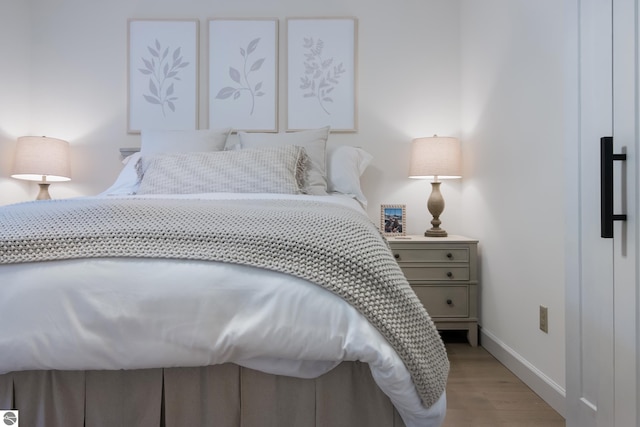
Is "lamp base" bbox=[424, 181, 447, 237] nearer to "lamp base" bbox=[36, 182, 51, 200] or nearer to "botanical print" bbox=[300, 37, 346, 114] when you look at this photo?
"botanical print" bbox=[300, 37, 346, 114]

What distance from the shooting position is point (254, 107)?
113 inches

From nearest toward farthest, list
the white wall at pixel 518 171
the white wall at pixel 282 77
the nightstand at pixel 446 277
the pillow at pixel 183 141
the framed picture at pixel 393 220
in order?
1. the white wall at pixel 518 171
2. the nightstand at pixel 446 277
3. the pillow at pixel 183 141
4. the framed picture at pixel 393 220
5. the white wall at pixel 282 77

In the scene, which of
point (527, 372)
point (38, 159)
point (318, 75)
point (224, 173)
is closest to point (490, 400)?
point (527, 372)

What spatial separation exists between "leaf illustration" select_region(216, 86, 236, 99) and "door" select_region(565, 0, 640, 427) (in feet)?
7.00

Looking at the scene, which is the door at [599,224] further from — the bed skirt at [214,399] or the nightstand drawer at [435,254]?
the nightstand drawer at [435,254]

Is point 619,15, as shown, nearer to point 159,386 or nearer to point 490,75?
point 490,75

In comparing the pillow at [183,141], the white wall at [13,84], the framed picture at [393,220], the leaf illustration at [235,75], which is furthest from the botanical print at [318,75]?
the white wall at [13,84]

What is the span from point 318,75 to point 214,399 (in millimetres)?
2396

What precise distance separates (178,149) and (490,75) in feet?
6.20

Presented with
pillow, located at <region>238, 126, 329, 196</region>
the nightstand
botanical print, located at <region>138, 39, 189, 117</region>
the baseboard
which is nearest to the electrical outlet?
the baseboard

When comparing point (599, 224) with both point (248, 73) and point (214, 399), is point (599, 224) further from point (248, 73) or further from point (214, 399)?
point (248, 73)

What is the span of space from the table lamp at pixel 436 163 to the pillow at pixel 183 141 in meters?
1.25

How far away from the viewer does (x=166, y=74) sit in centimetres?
288

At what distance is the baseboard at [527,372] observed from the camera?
61.4 inches
